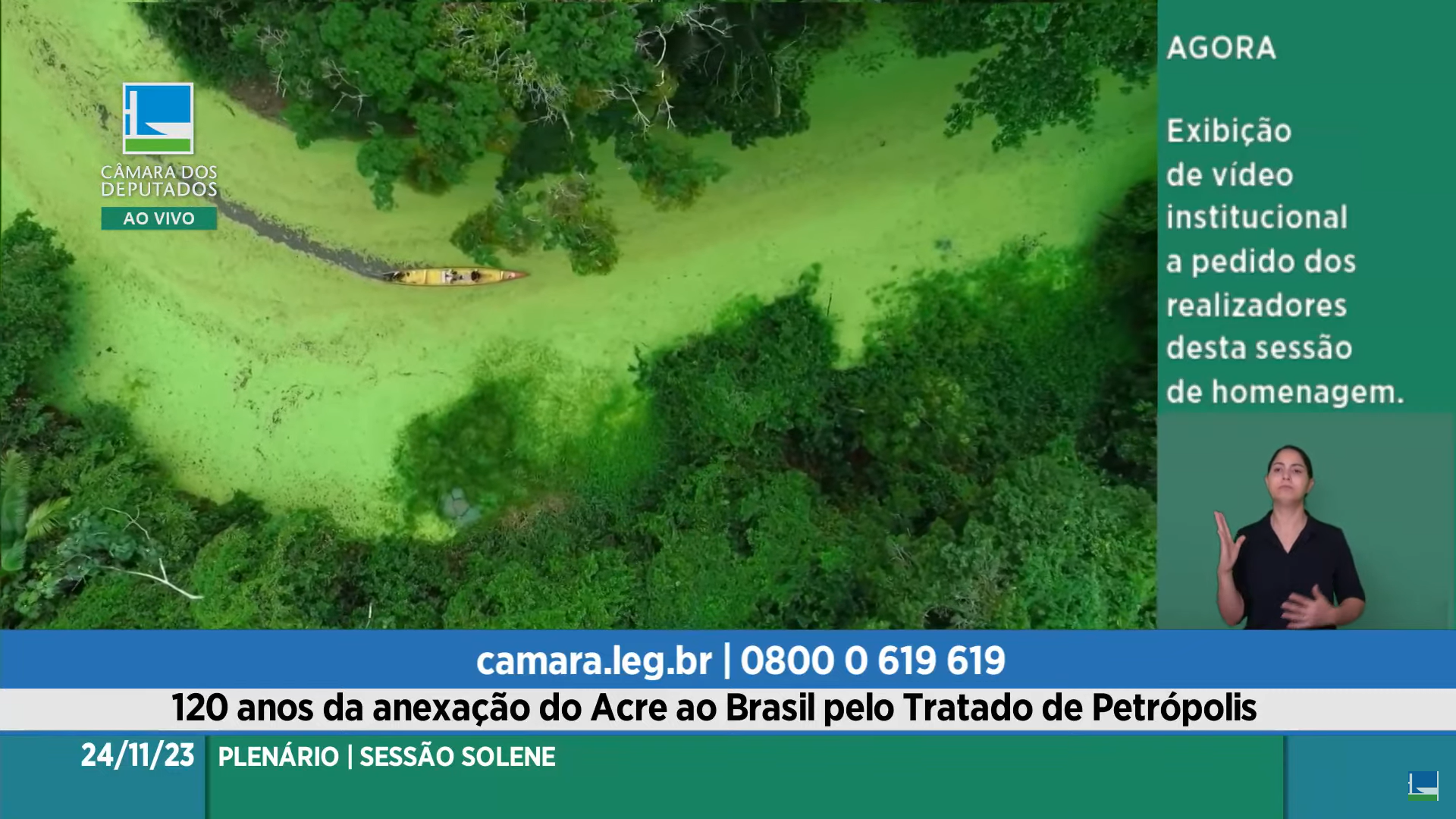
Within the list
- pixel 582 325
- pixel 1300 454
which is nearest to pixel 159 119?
pixel 582 325

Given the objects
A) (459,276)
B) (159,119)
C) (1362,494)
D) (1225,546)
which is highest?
(159,119)

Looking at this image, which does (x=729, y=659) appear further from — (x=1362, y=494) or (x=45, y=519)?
(x=45, y=519)

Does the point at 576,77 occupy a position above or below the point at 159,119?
below

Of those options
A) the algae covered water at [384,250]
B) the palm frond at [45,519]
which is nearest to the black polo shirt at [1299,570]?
the algae covered water at [384,250]

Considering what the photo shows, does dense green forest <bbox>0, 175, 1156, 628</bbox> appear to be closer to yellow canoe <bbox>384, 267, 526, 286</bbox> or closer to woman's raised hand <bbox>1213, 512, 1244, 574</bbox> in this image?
woman's raised hand <bbox>1213, 512, 1244, 574</bbox>
